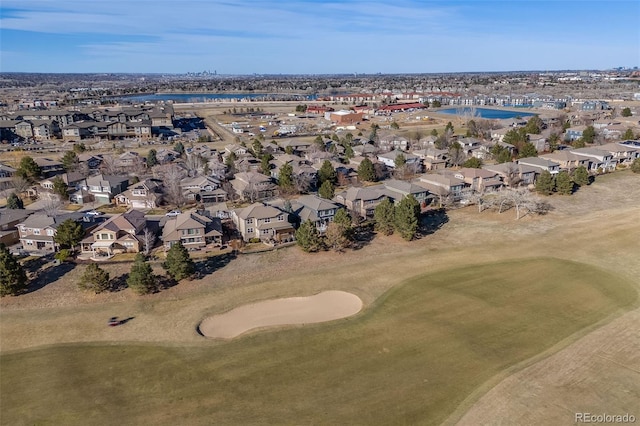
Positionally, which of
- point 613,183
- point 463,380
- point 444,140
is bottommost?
point 463,380

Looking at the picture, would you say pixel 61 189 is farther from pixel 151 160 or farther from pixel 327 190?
pixel 327 190

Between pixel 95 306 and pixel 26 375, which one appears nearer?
pixel 26 375

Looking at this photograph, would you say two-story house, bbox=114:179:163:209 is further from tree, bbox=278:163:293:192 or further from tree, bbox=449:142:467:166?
tree, bbox=449:142:467:166

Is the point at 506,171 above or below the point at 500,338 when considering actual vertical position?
above

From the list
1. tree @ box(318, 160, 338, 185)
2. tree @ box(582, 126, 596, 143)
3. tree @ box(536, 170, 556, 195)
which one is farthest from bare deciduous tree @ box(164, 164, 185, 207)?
tree @ box(582, 126, 596, 143)

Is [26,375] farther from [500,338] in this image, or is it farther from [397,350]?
[500,338]

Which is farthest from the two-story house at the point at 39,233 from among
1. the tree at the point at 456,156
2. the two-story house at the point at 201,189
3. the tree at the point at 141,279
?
the tree at the point at 456,156

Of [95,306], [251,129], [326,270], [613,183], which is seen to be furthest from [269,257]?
[251,129]
